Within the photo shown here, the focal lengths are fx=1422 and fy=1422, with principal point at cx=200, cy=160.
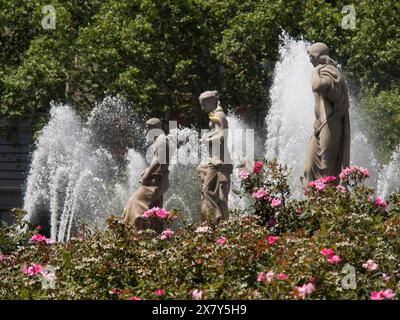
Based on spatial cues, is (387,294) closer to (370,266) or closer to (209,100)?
(370,266)

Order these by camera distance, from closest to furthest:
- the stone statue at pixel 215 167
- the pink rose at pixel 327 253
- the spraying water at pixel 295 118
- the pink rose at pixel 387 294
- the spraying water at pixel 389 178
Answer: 1. the pink rose at pixel 387 294
2. the pink rose at pixel 327 253
3. the stone statue at pixel 215 167
4. the spraying water at pixel 389 178
5. the spraying water at pixel 295 118

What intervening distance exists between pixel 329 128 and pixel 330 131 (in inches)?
1.3

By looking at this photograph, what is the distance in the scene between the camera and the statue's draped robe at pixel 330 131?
15242mm

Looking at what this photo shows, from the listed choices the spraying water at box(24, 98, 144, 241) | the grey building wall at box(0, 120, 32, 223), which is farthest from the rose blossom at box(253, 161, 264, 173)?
the grey building wall at box(0, 120, 32, 223)

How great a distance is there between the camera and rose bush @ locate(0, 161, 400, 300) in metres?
10.2

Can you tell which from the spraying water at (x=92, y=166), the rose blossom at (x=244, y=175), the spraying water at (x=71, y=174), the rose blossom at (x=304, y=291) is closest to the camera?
the rose blossom at (x=304, y=291)

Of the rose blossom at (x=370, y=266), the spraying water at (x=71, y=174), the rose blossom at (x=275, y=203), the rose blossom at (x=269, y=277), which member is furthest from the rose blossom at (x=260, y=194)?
the spraying water at (x=71, y=174)

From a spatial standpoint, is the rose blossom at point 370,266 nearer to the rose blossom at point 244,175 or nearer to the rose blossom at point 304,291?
the rose blossom at point 304,291

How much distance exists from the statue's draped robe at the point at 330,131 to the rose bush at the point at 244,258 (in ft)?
5.78

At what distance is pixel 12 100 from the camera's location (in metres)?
32.9

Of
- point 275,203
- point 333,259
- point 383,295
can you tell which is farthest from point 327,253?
point 275,203

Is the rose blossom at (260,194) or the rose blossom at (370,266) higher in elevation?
the rose blossom at (260,194)

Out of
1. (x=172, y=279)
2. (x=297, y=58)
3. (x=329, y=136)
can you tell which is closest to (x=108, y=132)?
(x=297, y=58)

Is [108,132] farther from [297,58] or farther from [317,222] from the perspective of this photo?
[317,222]
